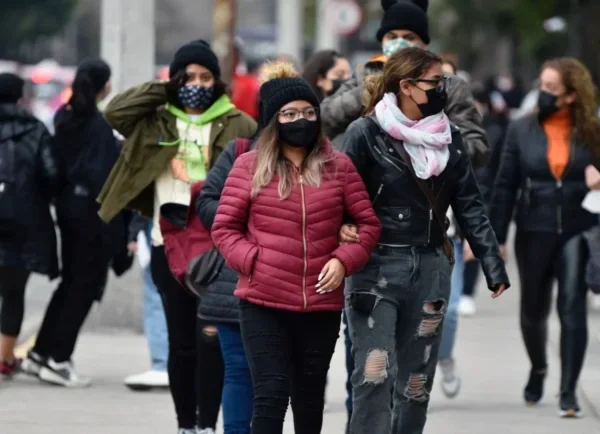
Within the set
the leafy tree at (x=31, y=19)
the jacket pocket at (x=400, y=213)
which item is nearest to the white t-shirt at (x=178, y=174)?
the jacket pocket at (x=400, y=213)

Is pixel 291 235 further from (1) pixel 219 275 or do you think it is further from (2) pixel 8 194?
(2) pixel 8 194

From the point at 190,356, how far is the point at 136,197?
30.3 inches

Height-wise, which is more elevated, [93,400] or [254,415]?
[254,415]

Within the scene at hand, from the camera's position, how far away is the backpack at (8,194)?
31.4 ft

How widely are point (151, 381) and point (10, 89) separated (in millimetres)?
1863

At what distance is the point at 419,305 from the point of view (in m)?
6.55

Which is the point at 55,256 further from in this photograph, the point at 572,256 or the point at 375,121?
the point at 375,121

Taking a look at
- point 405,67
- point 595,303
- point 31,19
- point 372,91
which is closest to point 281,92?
point 405,67

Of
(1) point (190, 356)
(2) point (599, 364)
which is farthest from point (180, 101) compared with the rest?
(2) point (599, 364)

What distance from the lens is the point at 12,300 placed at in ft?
32.0

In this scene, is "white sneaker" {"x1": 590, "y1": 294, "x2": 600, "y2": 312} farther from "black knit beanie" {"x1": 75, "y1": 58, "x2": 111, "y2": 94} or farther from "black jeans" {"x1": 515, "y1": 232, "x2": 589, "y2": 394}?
"black knit beanie" {"x1": 75, "y1": 58, "x2": 111, "y2": 94}

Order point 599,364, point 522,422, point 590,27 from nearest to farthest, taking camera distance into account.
A: point 522,422
point 599,364
point 590,27

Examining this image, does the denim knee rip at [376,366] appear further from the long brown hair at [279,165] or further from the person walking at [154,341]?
the person walking at [154,341]

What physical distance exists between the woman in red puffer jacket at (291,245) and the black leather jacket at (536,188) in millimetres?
2671
